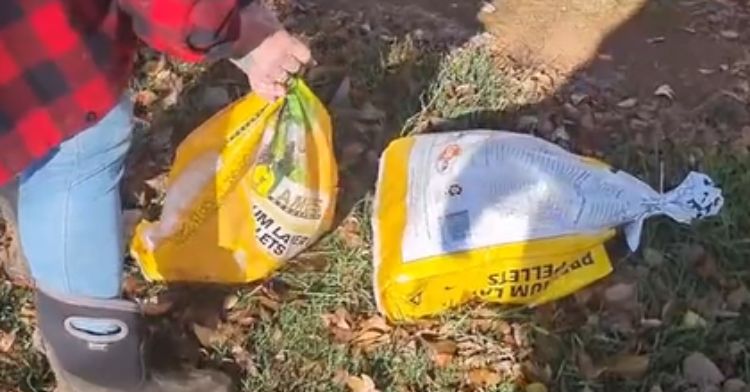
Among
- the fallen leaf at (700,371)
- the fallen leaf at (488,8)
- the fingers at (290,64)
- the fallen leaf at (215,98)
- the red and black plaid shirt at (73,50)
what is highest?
the red and black plaid shirt at (73,50)

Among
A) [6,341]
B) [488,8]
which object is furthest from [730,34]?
[6,341]

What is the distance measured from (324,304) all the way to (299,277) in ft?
0.29

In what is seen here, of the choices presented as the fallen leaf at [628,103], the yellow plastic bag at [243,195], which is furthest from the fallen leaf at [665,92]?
the yellow plastic bag at [243,195]

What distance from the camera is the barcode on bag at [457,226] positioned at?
283 centimetres

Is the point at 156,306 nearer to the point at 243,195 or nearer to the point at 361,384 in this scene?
the point at 243,195

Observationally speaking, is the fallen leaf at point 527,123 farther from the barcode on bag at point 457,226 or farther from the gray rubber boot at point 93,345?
the gray rubber boot at point 93,345

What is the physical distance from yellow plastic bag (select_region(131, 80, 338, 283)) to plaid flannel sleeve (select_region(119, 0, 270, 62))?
2.39 ft

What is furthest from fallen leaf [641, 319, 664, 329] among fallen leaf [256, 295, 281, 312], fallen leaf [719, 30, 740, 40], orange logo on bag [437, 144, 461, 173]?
fallen leaf [719, 30, 740, 40]

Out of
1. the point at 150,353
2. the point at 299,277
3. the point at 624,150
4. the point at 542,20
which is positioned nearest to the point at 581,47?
the point at 542,20

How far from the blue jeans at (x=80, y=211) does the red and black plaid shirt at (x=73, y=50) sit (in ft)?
0.26

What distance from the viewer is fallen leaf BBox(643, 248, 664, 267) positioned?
9.75 feet

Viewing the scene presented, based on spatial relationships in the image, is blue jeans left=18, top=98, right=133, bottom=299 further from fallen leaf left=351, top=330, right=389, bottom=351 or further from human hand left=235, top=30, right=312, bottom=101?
fallen leaf left=351, top=330, right=389, bottom=351

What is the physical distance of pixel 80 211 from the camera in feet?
7.44

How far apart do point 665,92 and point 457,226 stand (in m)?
0.84
